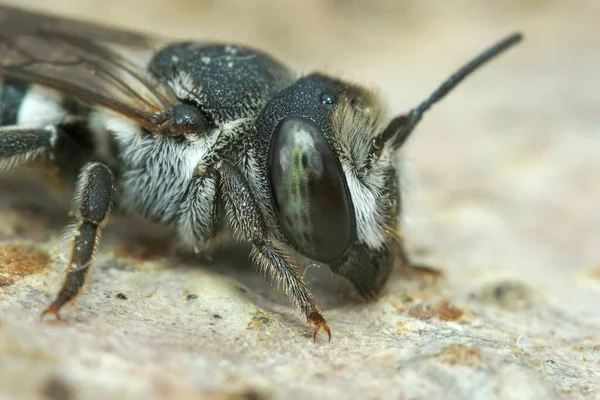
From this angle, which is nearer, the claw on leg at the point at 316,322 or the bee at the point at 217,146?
the claw on leg at the point at 316,322

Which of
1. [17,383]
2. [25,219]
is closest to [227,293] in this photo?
[17,383]

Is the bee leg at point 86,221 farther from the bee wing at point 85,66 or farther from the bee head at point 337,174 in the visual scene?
the bee head at point 337,174

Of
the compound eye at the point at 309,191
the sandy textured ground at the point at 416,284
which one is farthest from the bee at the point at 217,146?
the sandy textured ground at the point at 416,284

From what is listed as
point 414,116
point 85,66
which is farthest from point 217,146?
point 414,116

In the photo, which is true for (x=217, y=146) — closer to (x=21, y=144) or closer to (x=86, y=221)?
(x=86, y=221)

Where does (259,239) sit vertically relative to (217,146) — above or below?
below

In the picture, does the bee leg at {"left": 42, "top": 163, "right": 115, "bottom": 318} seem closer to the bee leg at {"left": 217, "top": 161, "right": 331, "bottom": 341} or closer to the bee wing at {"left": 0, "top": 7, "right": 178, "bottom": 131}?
the bee wing at {"left": 0, "top": 7, "right": 178, "bottom": 131}
